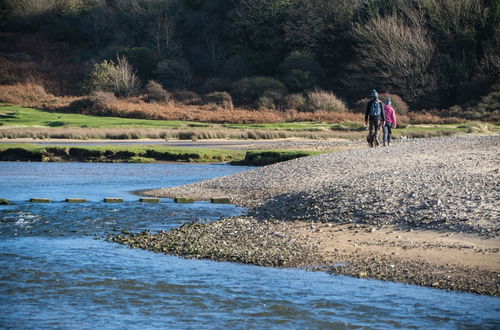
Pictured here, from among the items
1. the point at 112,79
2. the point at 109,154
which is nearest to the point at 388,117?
the point at 109,154

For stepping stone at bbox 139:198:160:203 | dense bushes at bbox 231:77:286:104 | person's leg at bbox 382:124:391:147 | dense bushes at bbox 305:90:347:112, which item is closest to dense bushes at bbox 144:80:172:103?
dense bushes at bbox 231:77:286:104

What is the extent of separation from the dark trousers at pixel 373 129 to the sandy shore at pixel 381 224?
3.07m

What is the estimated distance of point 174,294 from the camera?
11.8 metres

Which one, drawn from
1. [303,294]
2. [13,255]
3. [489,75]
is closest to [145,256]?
[13,255]

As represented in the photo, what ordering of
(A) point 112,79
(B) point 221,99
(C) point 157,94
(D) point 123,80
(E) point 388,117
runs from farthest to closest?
(A) point 112,79 < (D) point 123,80 < (C) point 157,94 < (B) point 221,99 < (E) point 388,117

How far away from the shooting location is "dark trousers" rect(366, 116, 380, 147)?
26.6 metres

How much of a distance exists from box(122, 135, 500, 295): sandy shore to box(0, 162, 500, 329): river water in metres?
0.67

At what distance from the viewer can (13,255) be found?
14469mm

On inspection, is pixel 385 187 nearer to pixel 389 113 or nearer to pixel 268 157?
pixel 389 113

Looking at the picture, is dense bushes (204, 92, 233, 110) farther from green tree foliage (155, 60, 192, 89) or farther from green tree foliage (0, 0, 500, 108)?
green tree foliage (155, 60, 192, 89)

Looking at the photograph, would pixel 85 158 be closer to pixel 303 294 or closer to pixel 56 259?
pixel 56 259

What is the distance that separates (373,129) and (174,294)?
757 inches

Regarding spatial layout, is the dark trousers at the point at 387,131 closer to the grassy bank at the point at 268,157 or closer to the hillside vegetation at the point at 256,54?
the grassy bank at the point at 268,157

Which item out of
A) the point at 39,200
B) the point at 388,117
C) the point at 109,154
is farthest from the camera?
the point at 109,154
